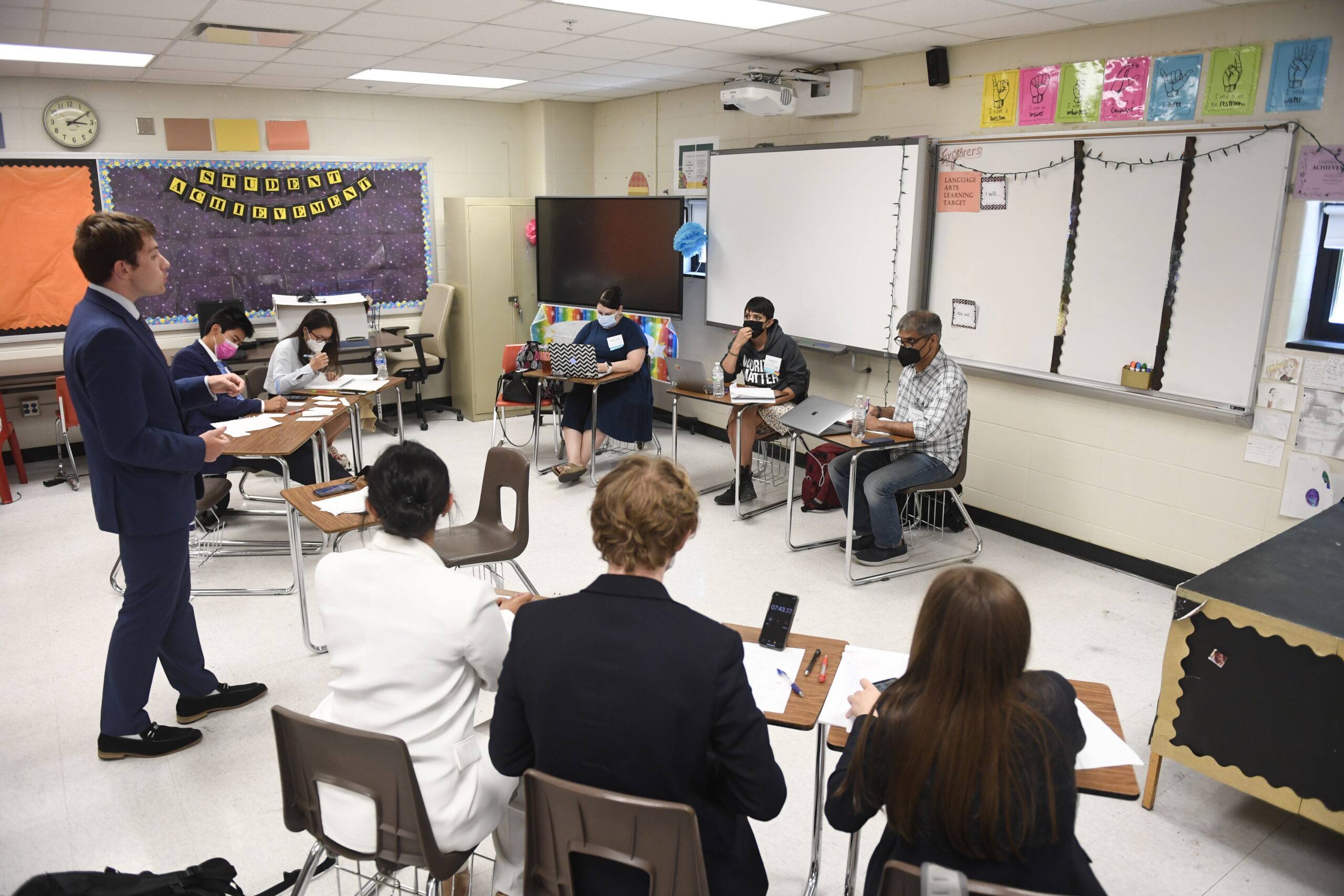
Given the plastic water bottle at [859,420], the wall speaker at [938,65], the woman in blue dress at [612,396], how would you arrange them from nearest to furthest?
1. the plastic water bottle at [859,420]
2. the wall speaker at [938,65]
3. the woman in blue dress at [612,396]

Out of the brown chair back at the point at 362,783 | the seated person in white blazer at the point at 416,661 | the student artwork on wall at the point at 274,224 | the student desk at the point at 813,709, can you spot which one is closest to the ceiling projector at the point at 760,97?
the student artwork on wall at the point at 274,224

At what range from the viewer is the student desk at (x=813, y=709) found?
78.4 inches

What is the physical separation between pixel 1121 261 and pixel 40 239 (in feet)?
23.1

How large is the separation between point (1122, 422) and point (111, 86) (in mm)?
7099

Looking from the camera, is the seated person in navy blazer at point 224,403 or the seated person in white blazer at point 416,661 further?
the seated person in navy blazer at point 224,403

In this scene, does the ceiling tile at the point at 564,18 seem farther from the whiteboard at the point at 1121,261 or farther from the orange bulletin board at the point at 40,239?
the orange bulletin board at the point at 40,239

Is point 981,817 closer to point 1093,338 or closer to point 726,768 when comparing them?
point 726,768

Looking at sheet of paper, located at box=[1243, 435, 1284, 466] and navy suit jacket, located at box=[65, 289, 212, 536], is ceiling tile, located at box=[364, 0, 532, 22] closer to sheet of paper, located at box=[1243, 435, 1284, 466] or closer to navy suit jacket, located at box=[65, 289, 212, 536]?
navy suit jacket, located at box=[65, 289, 212, 536]

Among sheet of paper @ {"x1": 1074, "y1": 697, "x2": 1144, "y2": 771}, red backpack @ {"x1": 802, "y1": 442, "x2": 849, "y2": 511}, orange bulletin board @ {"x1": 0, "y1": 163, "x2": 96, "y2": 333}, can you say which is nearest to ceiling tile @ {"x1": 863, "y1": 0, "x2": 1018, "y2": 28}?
red backpack @ {"x1": 802, "y1": 442, "x2": 849, "y2": 511}

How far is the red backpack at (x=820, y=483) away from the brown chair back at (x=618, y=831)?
160 inches

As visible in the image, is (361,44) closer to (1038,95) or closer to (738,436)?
(738,436)

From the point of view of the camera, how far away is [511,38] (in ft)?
16.4

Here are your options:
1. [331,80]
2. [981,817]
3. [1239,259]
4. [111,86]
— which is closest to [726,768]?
[981,817]

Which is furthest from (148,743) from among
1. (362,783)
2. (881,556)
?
(881,556)
